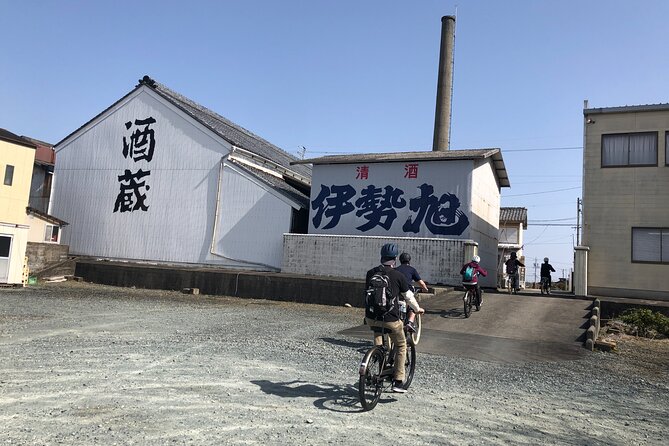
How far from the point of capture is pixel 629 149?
17438 millimetres

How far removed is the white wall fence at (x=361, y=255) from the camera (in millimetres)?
17859

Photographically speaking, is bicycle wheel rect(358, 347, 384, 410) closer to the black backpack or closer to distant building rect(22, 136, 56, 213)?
the black backpack

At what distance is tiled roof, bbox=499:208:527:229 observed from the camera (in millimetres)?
43625

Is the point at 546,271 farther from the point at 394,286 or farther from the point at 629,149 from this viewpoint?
the point at 394,286

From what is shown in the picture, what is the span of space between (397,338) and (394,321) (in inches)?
9.6

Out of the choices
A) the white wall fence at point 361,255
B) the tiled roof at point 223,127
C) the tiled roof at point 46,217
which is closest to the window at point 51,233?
the tiled roof at point 46,217

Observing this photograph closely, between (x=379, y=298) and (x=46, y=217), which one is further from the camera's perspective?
(x=46, y=217)

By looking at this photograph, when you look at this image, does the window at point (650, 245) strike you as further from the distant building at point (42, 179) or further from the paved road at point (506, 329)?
the distant building at point (42, 179)

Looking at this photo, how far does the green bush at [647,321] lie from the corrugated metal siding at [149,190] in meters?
13.5

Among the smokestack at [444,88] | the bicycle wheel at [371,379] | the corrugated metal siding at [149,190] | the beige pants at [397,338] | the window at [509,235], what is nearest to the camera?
the bicycle wheel at [371,379]

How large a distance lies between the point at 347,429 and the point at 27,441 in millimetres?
2686

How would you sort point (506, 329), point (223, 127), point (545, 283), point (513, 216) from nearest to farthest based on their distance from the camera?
1. point (506, 329)
2. point (545, 283)
3. point (223, 127)
4. point (513, 216)

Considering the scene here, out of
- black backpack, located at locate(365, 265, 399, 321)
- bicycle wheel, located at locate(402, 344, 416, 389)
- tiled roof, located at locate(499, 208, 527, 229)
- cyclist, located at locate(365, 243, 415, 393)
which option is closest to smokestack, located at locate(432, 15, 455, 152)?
tiled roof, located at locate(499, 208, 527, 229)

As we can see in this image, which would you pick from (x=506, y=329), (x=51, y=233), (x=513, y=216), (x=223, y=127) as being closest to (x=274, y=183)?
(x=223, y=127)
